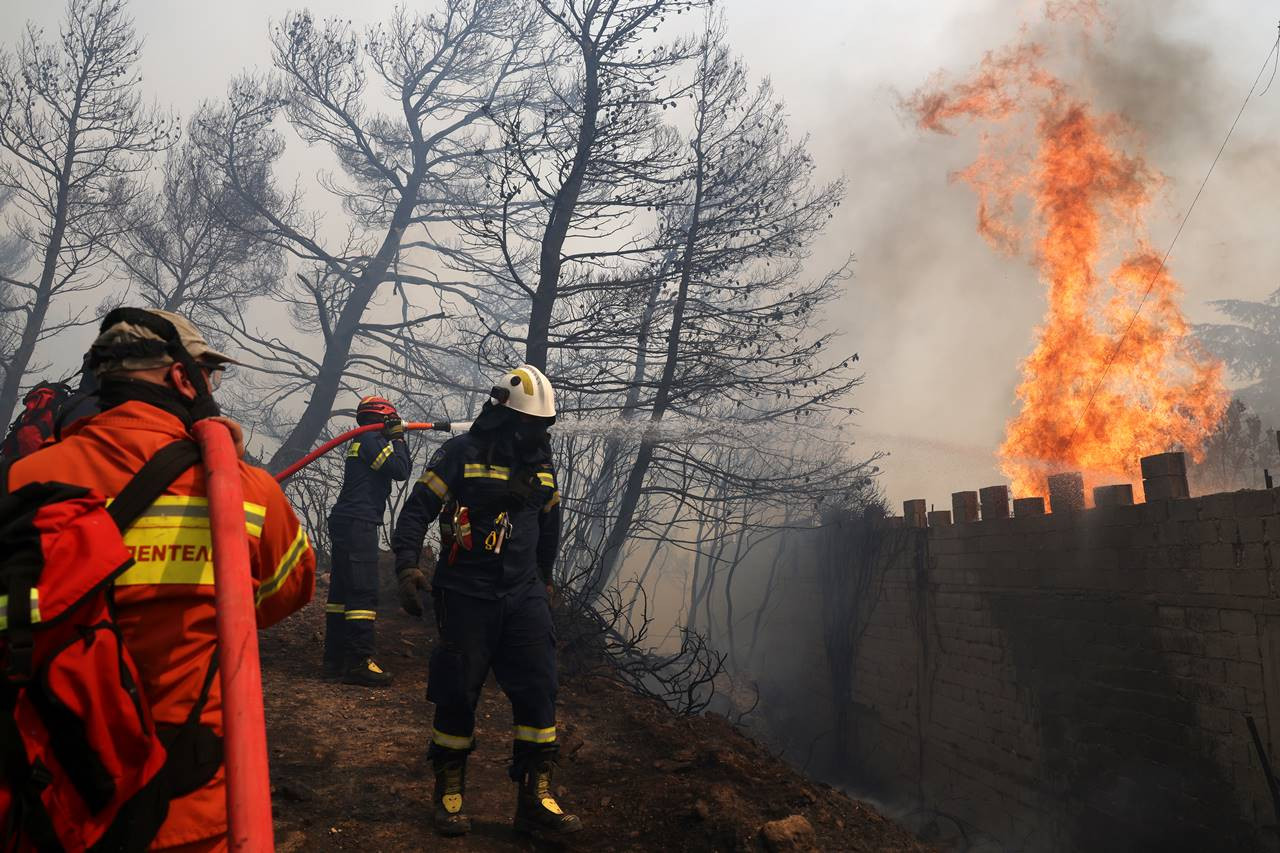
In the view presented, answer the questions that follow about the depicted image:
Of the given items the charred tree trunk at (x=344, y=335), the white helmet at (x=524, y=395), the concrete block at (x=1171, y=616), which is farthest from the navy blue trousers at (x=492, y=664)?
the charred tree trunk at (x=344, y=335)

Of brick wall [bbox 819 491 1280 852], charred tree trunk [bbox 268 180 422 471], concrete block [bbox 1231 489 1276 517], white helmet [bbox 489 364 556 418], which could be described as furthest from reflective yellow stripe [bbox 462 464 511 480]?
charred tree trunk [bbox 268 180 422 471]

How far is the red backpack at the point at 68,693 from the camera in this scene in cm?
137

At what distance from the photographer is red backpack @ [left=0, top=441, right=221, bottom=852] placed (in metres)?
1.37

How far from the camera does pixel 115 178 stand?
16672 mm

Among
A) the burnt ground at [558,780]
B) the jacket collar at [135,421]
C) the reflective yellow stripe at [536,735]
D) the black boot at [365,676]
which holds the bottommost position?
the burnt ground at [558,780]

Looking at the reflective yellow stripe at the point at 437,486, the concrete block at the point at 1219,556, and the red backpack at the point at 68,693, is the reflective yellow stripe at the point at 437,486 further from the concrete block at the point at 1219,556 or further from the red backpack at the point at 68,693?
the concrete block at the point at 1219,556

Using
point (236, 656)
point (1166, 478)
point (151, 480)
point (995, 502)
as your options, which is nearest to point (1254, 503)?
point (1166, 478)

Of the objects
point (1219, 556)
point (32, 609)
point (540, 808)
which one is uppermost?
point (1219, 556)

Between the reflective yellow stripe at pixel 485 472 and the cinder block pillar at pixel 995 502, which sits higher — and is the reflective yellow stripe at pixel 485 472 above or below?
below

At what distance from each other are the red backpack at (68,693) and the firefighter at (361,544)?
4.69m

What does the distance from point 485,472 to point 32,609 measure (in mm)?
2604

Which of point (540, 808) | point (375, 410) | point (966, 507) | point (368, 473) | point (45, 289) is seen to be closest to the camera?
point (540, 808)

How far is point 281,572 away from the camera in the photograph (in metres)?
1.82

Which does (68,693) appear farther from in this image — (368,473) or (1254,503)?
(1254,503)
